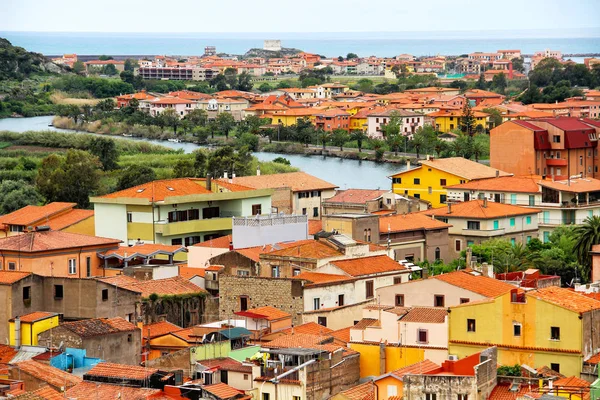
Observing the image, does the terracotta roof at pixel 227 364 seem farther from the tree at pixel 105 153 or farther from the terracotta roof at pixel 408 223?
the tree at pixel 105 153

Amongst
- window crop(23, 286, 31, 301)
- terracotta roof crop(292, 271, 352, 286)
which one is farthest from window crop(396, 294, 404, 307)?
window crop(23, 286, 31, 301)

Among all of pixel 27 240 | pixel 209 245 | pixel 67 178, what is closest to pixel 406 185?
pixel 67 178

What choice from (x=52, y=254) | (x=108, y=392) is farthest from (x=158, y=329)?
(x=108, y=392)

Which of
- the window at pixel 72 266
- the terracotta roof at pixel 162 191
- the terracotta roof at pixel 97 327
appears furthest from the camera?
the terracotta roof at pixel 162 191

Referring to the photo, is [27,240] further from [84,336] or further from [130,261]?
[84,336]

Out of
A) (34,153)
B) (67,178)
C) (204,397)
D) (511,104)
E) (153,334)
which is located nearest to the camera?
(204,397)

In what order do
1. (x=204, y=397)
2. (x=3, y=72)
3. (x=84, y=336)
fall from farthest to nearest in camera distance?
(x=3, y=72)
(x=84, y=336)
(x=204, y=397)

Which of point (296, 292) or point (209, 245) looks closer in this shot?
point (296, 292)

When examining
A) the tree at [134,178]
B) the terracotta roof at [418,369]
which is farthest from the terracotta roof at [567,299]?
the tree at [134,178]
